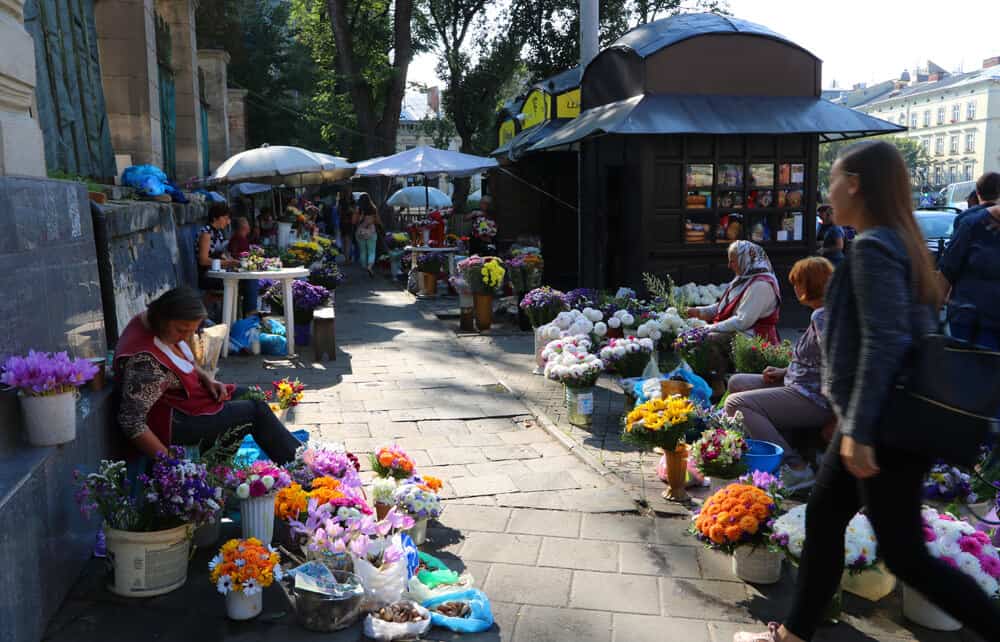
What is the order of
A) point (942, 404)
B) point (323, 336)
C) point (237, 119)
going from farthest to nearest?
point (237, 119) → point (323, 336) → point (942, 404)

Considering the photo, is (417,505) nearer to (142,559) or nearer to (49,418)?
(142,559)

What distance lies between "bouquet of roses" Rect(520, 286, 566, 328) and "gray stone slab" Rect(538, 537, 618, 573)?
14.9 ft

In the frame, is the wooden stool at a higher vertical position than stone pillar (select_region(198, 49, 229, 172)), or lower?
lower

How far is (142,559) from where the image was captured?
3.74 metres

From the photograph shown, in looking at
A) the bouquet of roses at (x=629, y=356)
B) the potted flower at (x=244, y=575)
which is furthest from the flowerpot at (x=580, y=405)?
the potted flower at (x=244, y=575)

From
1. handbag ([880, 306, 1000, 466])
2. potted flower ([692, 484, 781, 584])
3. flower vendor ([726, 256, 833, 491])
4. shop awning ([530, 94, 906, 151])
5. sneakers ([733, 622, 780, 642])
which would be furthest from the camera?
shop awning ([530, 94, 906, 151])

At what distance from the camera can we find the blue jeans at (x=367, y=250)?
21.1 meters

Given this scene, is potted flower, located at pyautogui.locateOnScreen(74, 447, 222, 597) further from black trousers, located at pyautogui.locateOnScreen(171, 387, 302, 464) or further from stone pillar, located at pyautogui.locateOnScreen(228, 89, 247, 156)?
stone pillar, located at pyautogui.locateOnScreen(228, 89, 247, 156)

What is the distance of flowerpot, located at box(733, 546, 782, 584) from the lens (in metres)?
4.07

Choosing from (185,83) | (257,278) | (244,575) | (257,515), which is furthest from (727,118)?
(185,83)

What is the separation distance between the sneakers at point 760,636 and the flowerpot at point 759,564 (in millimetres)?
565

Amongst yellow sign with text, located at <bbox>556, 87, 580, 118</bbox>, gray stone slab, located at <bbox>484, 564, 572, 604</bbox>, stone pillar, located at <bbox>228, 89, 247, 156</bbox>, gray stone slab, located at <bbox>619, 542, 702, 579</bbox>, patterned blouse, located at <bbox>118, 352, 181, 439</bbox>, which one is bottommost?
gray stone slab, located at <bbox>619, 542, 702, 579</bbox>

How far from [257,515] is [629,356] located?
3656 millimetres

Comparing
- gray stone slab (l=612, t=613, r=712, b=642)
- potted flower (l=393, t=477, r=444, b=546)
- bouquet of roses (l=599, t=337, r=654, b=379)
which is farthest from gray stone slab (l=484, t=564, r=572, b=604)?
bouquet of roses (l=599, t=337, r=654, b=379)
